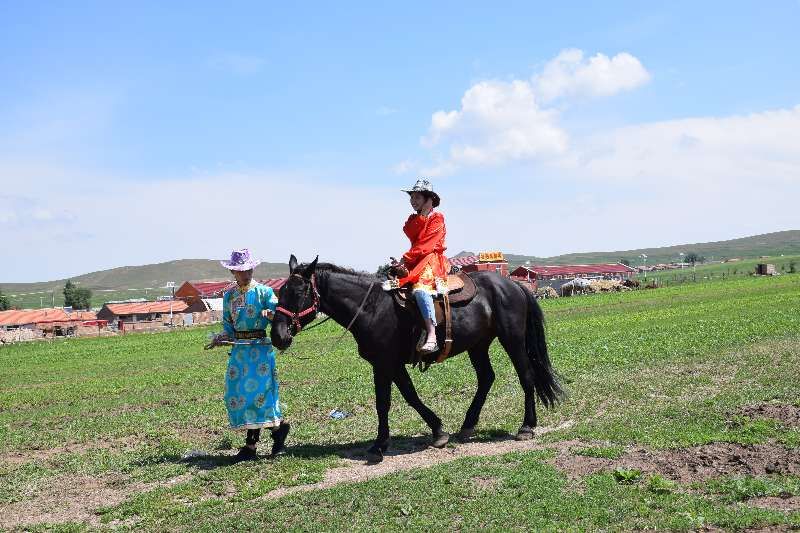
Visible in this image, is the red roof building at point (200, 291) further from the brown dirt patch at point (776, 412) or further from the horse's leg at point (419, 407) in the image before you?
the brown dirt patch at point (776, 412)

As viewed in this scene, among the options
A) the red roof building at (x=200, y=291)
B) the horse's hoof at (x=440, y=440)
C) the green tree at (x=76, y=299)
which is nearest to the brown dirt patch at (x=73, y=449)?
the horse's hoof at (x=440, y=440)

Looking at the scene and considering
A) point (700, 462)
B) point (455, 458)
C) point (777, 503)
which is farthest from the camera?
point (455, 458)

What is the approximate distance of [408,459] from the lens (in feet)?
30.1

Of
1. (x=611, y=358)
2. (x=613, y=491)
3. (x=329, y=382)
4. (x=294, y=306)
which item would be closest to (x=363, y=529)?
(x=613, y=491)

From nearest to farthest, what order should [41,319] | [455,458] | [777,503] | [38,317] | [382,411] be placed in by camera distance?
[777,503], [455,458], [382,411], [41,319], [38,317]

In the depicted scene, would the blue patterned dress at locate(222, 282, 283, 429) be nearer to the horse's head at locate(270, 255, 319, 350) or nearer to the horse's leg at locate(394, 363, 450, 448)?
the horse's head at locate(270, 255, 319, 350)

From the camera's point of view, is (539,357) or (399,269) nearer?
(399,269)

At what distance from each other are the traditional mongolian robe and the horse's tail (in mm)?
1849

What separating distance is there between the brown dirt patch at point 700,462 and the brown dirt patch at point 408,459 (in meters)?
1.10

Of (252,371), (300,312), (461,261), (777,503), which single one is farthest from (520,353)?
(461,261)

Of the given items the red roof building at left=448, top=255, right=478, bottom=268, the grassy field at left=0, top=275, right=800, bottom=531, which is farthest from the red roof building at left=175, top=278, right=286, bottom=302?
the grassy field at left=0, top=275, right=800, bottom=531

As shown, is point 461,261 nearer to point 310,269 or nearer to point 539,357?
point 539,357

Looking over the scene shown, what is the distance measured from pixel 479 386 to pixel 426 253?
2.62m

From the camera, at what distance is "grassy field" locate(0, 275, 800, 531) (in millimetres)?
6617
